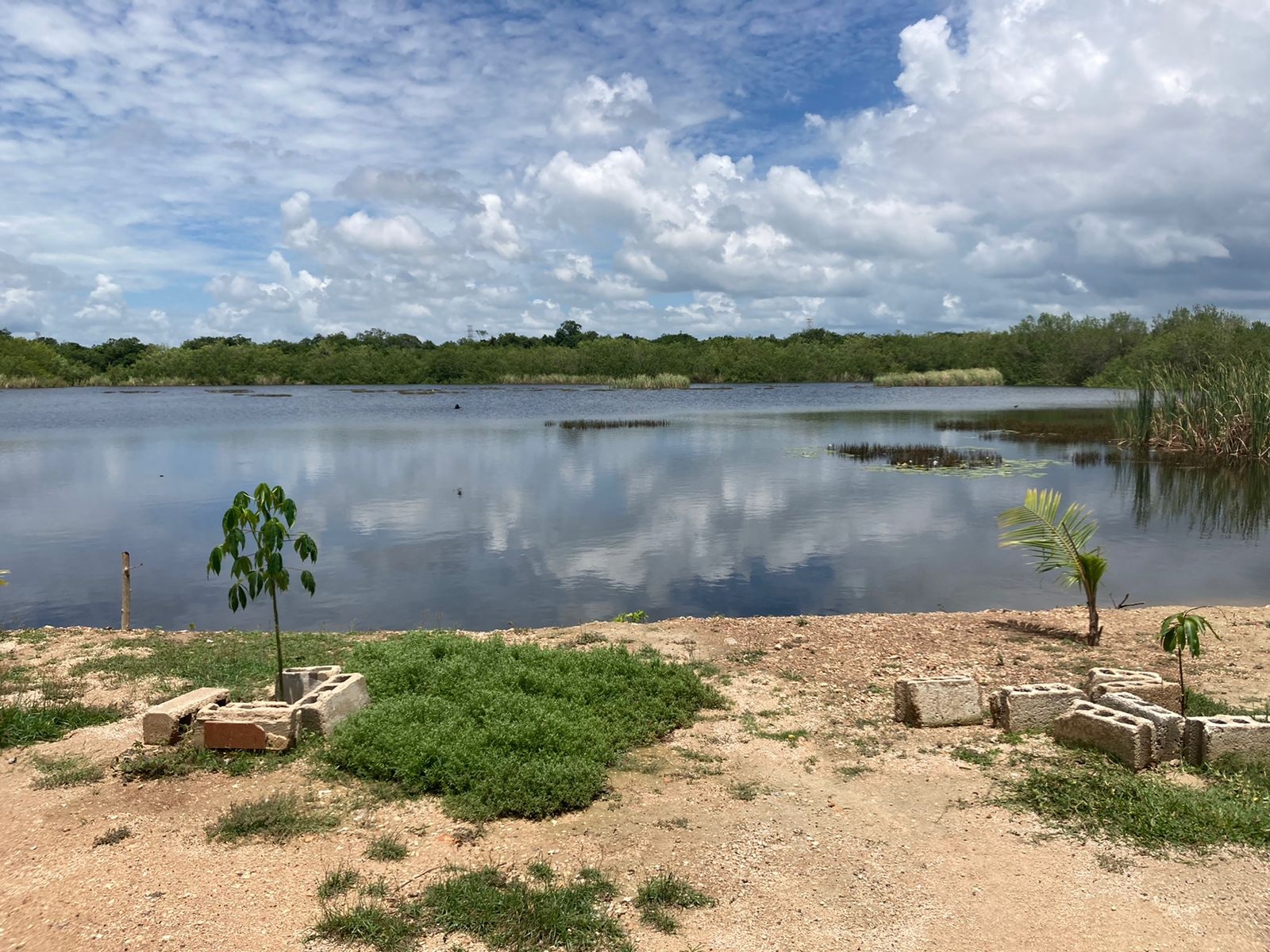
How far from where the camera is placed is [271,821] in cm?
534

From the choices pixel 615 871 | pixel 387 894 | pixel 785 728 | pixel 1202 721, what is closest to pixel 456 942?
pixel 387 894

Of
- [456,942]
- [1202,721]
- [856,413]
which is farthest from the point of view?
[856,413]

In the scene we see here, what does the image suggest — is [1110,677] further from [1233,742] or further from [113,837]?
[113,837]

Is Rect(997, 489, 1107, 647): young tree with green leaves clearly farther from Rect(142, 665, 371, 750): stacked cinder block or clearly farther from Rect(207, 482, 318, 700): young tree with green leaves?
Rect(207, 482, 318, 700): young tree with green leaves

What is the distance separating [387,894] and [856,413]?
52.4 meters

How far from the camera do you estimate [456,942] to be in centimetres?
421

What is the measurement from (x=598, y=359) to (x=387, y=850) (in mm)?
102652

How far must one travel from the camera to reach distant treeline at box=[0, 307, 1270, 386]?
99.2 metres

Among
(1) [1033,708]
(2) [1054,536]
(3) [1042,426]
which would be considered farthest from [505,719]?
(3) [1042,426]

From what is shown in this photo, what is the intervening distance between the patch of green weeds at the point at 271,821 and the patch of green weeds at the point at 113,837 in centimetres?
46

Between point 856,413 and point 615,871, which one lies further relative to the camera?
point 856,413

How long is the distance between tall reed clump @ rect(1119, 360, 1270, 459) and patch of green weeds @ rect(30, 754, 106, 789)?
29.7 meters

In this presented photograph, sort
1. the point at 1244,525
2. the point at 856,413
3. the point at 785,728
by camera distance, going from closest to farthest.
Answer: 1. the point at 785,728
2. the point at 1244,525
3. the point at 856,413

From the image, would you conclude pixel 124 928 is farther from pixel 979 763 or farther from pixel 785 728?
pixel 979 763
